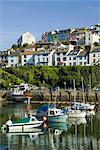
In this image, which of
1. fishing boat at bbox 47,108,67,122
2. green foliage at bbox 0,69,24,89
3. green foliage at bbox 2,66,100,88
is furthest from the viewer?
green foliage at bbox 0,69,24,89

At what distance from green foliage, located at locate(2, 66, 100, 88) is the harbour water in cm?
955

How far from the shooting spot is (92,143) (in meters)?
8.77

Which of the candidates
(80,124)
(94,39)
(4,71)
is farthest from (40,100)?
(94,39)

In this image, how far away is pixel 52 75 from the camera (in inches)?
902

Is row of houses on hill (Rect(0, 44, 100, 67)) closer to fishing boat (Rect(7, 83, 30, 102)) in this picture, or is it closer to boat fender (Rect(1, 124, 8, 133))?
fishing boat (Rect(7, 83, 30, 102))

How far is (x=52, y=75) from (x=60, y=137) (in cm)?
1339

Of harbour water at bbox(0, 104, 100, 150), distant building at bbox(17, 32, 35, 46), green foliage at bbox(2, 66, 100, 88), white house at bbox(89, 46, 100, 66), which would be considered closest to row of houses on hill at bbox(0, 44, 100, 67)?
white house at bbox(89, 46, 100, 66)

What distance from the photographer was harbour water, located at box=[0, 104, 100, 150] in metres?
8.46

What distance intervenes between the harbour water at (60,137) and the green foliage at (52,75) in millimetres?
9547

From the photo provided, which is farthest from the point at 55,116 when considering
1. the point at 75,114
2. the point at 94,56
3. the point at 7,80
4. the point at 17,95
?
the point at 94,56

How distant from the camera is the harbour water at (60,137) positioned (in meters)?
8.46

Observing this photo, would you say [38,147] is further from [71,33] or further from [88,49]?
[71,33]

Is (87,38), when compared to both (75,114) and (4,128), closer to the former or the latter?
(75,114)

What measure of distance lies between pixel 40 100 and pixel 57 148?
36.5 ft
